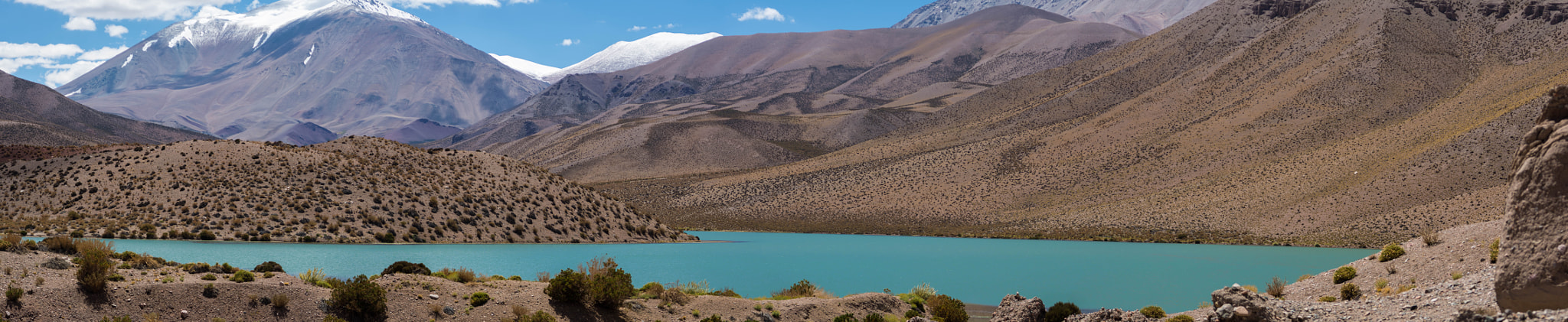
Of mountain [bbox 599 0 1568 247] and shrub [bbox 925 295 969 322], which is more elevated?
mountain [bbox 599 0 1568 247]

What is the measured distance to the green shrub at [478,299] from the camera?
18.5 metres

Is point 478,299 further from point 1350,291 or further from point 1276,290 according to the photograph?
point 1350,291

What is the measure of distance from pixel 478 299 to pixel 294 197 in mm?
35101

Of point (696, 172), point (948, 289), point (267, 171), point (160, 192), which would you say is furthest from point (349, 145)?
point (696, 172)

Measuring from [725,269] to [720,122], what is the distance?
133m

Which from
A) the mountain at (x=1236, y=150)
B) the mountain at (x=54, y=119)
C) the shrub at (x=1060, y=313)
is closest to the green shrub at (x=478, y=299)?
the shrub at (x=1060, y=313)

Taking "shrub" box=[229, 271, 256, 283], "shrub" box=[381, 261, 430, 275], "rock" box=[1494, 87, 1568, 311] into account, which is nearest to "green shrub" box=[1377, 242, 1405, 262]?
"rock" box=[1494, 87, 1568, 311]

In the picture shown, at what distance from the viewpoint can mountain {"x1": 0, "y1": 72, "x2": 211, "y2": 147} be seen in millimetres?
138875

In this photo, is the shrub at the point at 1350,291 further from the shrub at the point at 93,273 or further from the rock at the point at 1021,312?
the shrub at the point at 93,273

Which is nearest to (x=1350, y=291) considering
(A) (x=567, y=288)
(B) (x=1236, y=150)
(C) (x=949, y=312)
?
(C) (x=949, y=312)

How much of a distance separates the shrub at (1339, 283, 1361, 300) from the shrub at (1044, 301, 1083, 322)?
5675 millimetres

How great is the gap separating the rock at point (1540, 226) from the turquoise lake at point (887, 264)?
54.2 feet

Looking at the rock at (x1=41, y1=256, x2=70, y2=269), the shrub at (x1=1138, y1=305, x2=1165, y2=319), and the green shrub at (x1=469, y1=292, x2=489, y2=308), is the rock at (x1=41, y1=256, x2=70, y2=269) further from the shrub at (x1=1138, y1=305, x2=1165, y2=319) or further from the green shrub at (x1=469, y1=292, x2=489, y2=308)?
the shrub at (x1=1138, y1=305, x2=1165, y2=319)

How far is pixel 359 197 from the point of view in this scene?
163 ft
